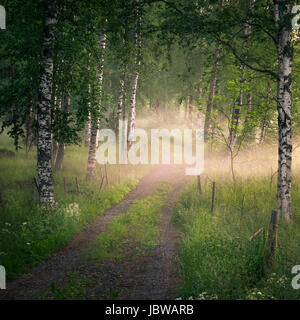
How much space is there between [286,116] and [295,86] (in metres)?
6.87

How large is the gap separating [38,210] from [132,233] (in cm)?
344

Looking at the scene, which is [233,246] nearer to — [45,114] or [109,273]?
[109,273]

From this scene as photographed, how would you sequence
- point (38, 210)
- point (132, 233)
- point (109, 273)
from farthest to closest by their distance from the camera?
1. point (38, 210)
2. point (132, 233)
3. point (109, 273)

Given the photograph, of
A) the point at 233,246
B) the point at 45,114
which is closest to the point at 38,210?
the point at 45,114

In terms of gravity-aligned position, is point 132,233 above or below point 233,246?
below

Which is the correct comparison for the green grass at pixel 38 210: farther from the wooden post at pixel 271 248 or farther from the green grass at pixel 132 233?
the wooden post at pixel 271 248

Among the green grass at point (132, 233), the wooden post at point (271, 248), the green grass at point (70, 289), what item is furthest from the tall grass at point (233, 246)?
the green grass at point (70, 289)

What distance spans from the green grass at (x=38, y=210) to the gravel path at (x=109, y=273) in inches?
15.8

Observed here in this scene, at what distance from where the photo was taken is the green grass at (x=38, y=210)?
286 inches

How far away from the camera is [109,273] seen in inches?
263

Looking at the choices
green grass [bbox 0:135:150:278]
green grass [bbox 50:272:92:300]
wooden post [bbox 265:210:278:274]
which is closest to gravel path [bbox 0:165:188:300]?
green grass [bbox 50:272:92:300]

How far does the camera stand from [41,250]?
750 cm

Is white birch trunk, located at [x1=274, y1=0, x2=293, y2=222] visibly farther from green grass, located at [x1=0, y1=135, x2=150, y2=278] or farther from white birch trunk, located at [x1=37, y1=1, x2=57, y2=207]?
white birch trunk, located at [x1=37, y1=1, x2=57, y2=207]
